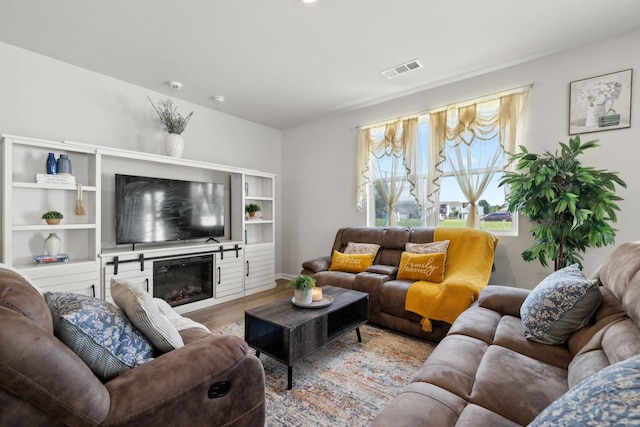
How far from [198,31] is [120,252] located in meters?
2.30

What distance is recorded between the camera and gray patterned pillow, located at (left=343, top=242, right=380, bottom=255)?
3613 millimetres

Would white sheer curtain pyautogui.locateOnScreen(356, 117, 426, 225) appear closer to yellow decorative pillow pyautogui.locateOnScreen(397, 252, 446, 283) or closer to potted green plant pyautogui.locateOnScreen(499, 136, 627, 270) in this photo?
yellow decorative pillow pyautogui.locateOnScreen(397, 252, 446, 283)

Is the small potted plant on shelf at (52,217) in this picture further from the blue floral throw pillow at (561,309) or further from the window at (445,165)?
the blue floral throw pillow at (561,309)

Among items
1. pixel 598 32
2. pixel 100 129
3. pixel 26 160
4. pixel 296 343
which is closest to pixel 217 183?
pixel 100 129

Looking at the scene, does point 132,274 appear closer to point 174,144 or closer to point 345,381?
point 174,144

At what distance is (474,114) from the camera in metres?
3.30

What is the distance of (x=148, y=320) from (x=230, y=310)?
7.92 ft

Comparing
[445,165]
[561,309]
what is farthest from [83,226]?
[445,165]

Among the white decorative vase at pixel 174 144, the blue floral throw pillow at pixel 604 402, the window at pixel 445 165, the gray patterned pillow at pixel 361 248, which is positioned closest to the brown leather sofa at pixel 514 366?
the blue floral throw pillow at pixel 604 402

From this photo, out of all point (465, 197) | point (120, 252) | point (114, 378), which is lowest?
point (114, 378)

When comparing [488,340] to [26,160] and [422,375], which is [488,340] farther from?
[26,160]

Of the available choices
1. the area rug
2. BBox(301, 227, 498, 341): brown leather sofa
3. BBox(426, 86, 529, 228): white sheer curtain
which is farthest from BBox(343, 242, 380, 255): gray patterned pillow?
the area rug

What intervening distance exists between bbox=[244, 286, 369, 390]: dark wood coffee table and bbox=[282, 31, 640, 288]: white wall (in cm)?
204

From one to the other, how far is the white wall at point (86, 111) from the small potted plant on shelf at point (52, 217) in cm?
81
